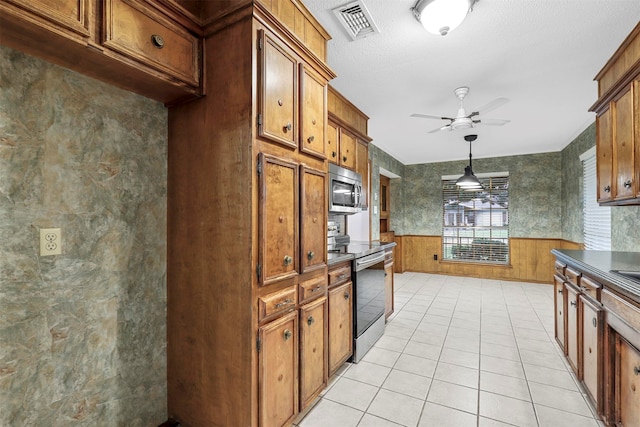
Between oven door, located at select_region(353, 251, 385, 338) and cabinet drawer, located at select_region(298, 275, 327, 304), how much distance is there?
1.86 feet

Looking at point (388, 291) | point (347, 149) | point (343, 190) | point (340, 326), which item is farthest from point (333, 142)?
point (388, 291)

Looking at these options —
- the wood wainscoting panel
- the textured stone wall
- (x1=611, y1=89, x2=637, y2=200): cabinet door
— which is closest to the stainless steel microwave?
the textured stone wall

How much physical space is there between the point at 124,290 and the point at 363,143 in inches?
116

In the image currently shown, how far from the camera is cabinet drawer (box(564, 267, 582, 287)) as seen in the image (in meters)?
2.22

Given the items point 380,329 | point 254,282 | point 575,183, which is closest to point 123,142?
point 254,282

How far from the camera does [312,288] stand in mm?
2008

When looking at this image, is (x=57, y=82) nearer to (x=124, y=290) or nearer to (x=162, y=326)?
(x=124, y=290)

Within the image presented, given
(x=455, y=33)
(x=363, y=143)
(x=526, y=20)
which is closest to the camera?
(x=526, y=20)

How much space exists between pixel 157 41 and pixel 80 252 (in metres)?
1.10

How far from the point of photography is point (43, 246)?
1.33m

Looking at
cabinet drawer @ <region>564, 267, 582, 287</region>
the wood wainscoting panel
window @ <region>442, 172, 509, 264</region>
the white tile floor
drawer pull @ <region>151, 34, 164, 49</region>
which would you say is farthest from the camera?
window @ <region>442, 172, 509, 264</region>

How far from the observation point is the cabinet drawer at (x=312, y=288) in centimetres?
191

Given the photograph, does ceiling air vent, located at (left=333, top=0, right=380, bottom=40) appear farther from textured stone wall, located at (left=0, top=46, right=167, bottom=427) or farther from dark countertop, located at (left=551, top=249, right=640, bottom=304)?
dark countertop, located at (left=551, top=249, right=640, bottom=304)

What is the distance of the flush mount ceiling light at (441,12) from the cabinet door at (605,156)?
65.2 inches
